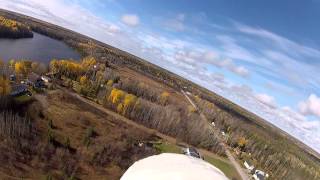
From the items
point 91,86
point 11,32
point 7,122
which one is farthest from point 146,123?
point 11,32

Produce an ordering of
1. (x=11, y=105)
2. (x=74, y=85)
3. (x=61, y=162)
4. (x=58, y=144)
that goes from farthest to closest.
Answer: (x=74, y=85) → (x=11, y=105) → (x=58, y=144) → (x=61, y=162)

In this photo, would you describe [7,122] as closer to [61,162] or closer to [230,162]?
[61,162]

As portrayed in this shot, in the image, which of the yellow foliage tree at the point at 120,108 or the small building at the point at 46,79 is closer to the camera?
the yellow foliage tree at the point at 120,108

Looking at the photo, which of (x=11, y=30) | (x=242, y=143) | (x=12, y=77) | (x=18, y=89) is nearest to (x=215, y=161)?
(x=242, y=143)

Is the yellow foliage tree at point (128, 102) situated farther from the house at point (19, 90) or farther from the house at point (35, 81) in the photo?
the house at point (19, 90)

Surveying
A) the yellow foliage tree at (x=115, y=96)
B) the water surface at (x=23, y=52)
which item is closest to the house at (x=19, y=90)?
the yellow foliage tree at (x=115, y=96)

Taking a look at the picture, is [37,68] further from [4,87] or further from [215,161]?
[215,161]
